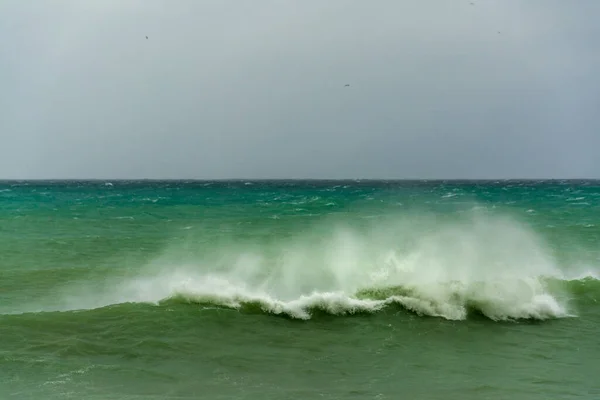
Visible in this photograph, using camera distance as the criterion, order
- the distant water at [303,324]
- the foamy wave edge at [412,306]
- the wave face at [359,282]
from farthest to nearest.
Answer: the wave face at [359,282] → the foamy wave edge at [412,306] → the distant water at [303,324]

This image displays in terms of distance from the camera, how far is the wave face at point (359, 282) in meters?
11.3

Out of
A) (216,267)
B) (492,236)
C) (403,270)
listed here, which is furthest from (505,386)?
(492,236)

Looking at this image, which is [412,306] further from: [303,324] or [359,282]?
[303,324]

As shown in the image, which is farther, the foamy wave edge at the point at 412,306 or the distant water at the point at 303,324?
the foamy wave edge at the point at 412,306

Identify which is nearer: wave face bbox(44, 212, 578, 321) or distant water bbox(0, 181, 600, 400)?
distant water bbox(0, 181, 600, 400)

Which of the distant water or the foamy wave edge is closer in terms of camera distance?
the distant water

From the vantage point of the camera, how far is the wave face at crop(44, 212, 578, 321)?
1132cm

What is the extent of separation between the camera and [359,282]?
13070 millimetres

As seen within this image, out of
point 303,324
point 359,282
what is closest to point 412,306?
point 359,282

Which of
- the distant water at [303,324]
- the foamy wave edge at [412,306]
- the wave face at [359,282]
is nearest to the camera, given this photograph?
the distant water at [303,324]

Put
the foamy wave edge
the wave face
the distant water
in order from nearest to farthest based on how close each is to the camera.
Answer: the distant water < the foamy wave edge < the wave face

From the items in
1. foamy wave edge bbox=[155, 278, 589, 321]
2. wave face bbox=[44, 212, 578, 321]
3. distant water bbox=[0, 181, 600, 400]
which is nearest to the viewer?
distant water bbox=[0, 181, 600, 400]

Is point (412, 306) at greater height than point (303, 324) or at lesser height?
greater

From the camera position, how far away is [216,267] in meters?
16.4
